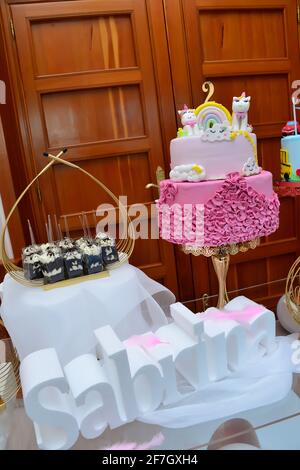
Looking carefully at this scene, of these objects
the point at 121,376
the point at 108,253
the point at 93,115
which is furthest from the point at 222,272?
the point at 93,115

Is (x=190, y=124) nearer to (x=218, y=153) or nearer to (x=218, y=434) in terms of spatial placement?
(x=218, y=153)

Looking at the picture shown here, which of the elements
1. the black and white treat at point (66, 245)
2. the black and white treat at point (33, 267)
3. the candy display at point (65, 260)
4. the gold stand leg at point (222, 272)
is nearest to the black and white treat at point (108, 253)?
the candy display at point (65, 260)

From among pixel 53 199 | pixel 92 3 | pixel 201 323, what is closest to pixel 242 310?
pixel 201 323

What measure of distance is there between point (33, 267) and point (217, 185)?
66 centimetres

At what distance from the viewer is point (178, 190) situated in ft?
3.83

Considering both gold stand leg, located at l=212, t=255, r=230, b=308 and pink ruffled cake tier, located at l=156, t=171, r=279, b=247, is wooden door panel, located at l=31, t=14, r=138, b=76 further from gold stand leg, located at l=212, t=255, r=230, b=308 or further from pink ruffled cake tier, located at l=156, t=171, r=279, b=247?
gold stand leg, located at l=212, t=255, r=230, b=308

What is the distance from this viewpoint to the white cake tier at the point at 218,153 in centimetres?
115

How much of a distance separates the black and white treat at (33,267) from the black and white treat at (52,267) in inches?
0.9

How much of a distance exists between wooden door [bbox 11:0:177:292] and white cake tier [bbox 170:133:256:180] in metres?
0.67

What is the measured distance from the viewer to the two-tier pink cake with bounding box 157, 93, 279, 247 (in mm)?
1110

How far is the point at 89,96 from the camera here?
1.73 metres

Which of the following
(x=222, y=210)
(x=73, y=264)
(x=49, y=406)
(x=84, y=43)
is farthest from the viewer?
(x=84, y=43)

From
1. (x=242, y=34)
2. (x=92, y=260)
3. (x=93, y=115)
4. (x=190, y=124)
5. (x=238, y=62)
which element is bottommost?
(x=92, y=260)
